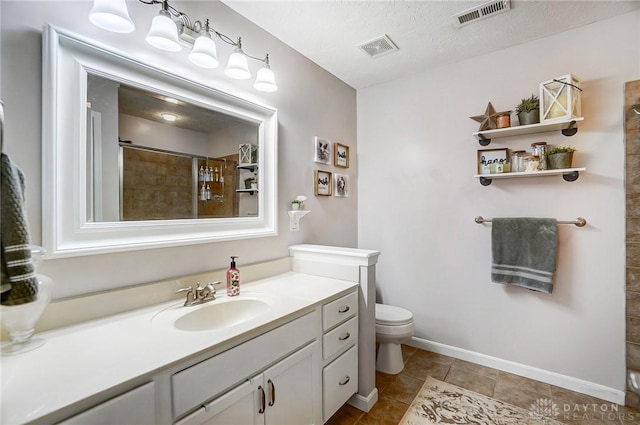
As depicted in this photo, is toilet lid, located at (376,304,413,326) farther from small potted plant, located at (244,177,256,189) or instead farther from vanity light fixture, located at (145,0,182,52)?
vanity light fixture, located at (145,0,182,52)

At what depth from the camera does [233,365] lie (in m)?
1.05

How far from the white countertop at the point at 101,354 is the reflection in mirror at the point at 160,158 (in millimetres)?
465

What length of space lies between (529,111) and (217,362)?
7.76 feet

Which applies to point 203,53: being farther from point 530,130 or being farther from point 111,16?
point 530,130

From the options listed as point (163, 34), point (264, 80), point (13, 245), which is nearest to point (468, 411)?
point (13, 245)

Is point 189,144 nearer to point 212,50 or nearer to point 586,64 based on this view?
point 212,50

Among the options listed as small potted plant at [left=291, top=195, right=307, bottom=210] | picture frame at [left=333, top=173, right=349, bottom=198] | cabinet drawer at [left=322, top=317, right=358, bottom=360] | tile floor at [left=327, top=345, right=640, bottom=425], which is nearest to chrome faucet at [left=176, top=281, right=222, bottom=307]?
cabinet drawer at [left=322, top=317, right=358, bottom=360]

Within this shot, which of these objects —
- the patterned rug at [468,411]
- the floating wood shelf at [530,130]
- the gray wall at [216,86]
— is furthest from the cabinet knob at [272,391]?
the floating wood shelf at [530,130]

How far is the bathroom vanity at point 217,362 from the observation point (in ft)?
2.47

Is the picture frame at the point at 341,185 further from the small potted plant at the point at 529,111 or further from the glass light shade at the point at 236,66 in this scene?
the small potted plant at the point at 529,111

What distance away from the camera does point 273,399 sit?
1.19 meters

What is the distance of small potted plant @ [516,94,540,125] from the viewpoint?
195cm

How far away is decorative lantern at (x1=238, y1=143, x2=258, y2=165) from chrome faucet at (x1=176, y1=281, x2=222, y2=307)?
0.79 meters

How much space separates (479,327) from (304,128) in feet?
6.95
